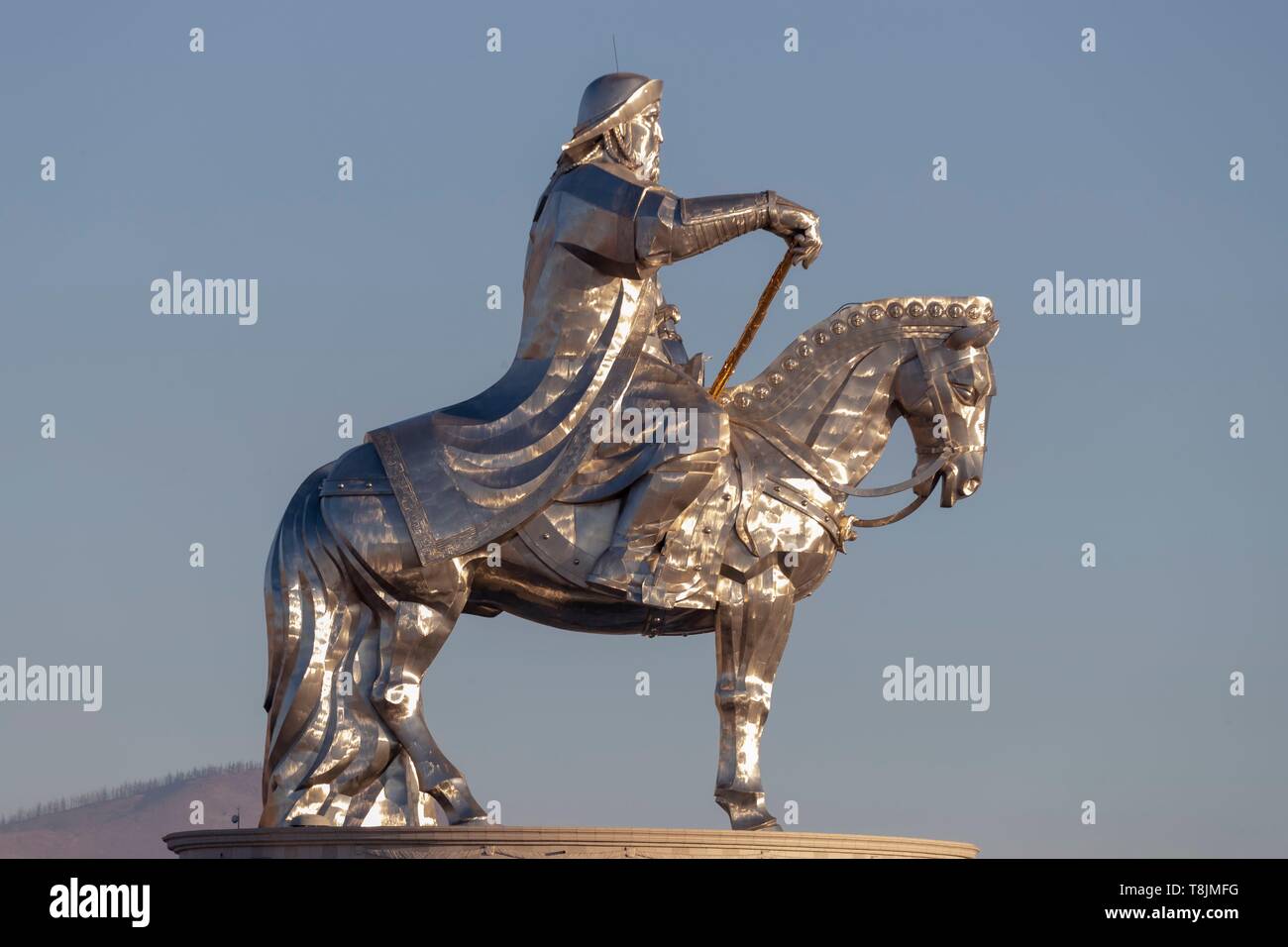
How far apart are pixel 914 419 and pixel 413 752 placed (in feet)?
11.3

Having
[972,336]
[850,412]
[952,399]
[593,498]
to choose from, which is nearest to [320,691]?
[593,498]

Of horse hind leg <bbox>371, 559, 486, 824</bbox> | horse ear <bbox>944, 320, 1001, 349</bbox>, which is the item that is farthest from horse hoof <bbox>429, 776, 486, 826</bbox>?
horse ear <bbox>944, 320, 1001, 349</bbox>

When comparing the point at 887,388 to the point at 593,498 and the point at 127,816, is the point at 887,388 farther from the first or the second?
the point at 127,816

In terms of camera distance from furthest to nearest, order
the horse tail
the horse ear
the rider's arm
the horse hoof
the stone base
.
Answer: the horse ear, the rider's arm, the horse tail, the horse hoof, the stone base

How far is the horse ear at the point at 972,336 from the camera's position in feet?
42.2

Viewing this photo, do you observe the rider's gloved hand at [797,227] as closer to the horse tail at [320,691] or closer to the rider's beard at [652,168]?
the rider's beard at [652,168]

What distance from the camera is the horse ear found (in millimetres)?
12852

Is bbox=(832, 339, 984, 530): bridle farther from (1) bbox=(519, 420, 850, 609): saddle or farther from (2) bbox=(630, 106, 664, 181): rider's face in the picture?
(2) bbox=(630, 106, 664, 181): rider's face

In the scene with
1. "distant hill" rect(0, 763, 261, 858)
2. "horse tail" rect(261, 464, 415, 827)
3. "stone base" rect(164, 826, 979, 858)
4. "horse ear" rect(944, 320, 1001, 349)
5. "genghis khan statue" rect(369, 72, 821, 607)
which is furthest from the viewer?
"distant hill" rect(0, 763, 261, 858)

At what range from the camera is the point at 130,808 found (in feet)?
47.2

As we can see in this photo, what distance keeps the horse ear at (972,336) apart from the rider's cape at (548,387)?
1719 mm

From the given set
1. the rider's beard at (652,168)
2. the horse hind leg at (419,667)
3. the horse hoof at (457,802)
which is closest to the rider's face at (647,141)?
the rider's beard at (652,168)

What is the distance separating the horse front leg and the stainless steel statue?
11 mm

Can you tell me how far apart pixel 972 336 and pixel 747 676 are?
2328 millimetres
